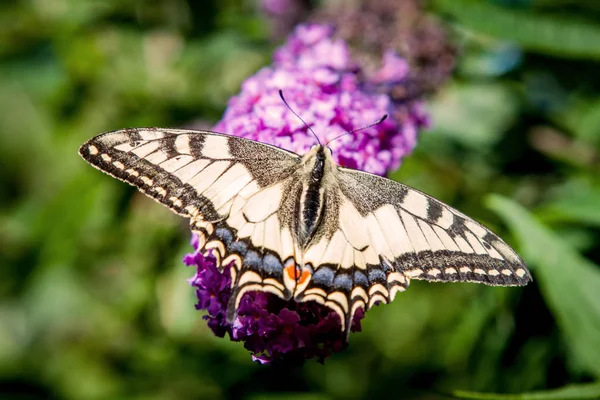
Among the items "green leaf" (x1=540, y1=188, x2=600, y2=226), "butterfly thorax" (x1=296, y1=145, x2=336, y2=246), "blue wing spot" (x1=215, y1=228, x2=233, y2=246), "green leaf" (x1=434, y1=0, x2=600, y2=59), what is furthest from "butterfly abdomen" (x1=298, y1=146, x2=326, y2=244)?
"green leaf" (x1=434, y1=0, x2=600, y2=59)

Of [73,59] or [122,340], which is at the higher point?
[73,59]

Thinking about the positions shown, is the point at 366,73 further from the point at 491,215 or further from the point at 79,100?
the point at 79,100

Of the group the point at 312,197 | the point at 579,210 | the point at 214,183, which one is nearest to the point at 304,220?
the point at 312,197

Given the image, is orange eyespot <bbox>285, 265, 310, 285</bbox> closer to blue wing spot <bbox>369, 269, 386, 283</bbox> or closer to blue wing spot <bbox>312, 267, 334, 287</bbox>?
blue wing spot <bbox>312, 267, 334, 287</bbox>

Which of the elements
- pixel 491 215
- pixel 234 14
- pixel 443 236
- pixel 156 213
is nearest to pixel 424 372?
pixel 491 215

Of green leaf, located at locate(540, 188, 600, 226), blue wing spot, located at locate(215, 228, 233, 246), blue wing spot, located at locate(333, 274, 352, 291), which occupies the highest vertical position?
green leaf, located at locate(540, 188, 600, 226)

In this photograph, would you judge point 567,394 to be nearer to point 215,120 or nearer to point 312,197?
point 312,197
